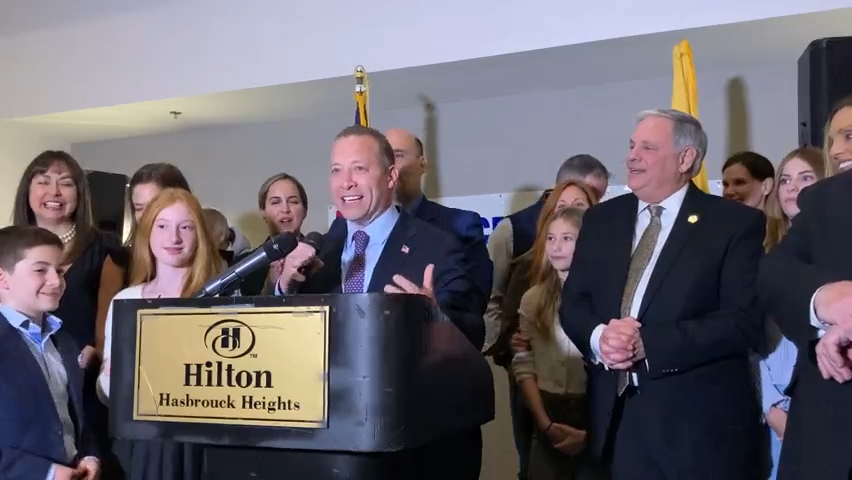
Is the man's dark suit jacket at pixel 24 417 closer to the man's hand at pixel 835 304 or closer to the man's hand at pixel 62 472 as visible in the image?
the man's hand at pixel 62 472

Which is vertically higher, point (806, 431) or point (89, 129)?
point (89, 129)

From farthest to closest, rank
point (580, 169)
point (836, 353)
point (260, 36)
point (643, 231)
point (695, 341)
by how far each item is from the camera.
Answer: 1. point (260, 36)
2. point (580, 169)
3. point (643, 231)
4. point (695, 341)
5. point (836, 353)

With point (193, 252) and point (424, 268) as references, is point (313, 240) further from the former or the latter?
point (193, 252)

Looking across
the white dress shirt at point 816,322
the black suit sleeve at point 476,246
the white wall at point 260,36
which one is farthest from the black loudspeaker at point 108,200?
the white dress shirt at point 816,322

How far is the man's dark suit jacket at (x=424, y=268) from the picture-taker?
1756 millimetres

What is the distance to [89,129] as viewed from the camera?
18.3 ft

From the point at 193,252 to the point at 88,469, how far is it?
24.4 inches

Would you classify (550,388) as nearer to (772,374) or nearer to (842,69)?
(772,374)

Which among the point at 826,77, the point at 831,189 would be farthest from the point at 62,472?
the point at 826,77

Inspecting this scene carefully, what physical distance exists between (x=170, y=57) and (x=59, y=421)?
3.01 m

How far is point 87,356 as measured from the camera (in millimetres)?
2504

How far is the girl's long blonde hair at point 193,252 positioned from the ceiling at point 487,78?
2.04 m

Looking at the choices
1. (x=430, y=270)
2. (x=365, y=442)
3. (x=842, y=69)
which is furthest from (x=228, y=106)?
(x=365, y=442)

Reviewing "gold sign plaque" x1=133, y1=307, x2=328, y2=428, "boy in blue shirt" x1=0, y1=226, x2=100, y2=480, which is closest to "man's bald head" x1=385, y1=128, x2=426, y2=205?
"boy in blue shirt" x1=0, y1=226, x2=100, y2=480
